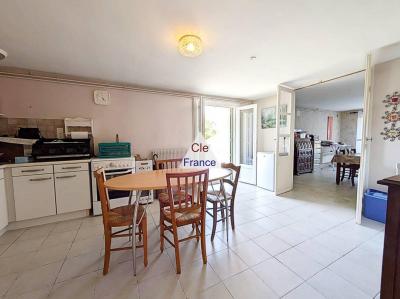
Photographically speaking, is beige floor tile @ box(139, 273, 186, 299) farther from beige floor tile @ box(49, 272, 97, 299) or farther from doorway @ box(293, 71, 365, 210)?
doorway @ box(293, 71, 365, 210)

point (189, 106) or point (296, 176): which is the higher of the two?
point (189, 106)

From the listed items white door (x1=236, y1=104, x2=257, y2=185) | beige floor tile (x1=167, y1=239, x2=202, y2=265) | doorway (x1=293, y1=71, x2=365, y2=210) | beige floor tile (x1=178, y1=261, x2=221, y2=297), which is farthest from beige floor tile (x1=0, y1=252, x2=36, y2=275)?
doorway (x1=293, y1=71, x2=365, y2=210)

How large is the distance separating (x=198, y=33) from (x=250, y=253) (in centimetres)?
231

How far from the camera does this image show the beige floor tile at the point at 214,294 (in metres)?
1.36

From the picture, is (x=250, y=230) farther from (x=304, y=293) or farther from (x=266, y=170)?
(x=266, y=170)

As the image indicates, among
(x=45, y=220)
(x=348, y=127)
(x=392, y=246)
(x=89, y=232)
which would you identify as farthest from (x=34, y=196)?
(x=348, y=127)

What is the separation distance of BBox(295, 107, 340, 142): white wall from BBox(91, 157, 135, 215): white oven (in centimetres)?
592

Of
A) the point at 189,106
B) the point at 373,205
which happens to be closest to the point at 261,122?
the point at 189,106

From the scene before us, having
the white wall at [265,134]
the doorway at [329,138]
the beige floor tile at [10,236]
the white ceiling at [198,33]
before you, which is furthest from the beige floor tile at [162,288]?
the white wall at [265,134]

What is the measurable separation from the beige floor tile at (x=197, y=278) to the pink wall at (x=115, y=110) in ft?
8.10

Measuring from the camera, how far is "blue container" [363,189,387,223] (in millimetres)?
2410

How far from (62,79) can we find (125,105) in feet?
3.27

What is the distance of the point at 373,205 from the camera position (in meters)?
2.50

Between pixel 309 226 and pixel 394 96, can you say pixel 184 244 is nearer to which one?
pixel 309 226
